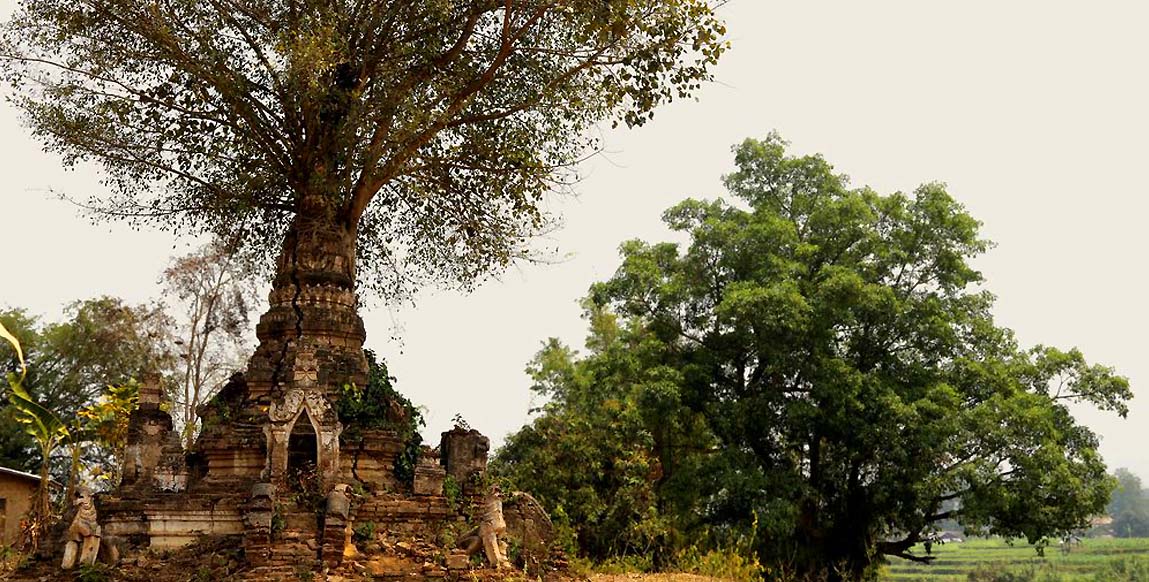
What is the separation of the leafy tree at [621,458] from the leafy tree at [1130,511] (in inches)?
2590

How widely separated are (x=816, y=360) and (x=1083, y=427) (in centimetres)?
642

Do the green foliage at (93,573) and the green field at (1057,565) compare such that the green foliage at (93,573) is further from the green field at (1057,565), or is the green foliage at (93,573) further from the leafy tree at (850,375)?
the green field at (1057,565)

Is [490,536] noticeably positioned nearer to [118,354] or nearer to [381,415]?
[381,415]

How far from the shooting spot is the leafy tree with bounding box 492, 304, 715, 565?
73.2 ft

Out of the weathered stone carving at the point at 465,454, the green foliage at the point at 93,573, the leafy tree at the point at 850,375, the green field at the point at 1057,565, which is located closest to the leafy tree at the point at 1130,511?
the green field at the point at 1057,565

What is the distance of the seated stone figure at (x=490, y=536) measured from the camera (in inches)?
518

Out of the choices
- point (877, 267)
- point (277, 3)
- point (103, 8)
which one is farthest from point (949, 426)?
point (103, 8)

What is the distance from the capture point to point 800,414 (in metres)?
22.8

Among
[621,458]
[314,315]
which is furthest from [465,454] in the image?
[621,458]

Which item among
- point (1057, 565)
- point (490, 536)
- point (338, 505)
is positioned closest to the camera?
point (338, 505)

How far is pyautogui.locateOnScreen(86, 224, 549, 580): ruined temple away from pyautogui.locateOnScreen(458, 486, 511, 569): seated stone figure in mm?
196

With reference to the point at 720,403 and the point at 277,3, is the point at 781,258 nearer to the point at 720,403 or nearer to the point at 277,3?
the point at 720,403

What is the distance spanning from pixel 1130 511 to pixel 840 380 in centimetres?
9163

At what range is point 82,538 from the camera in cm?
1288
